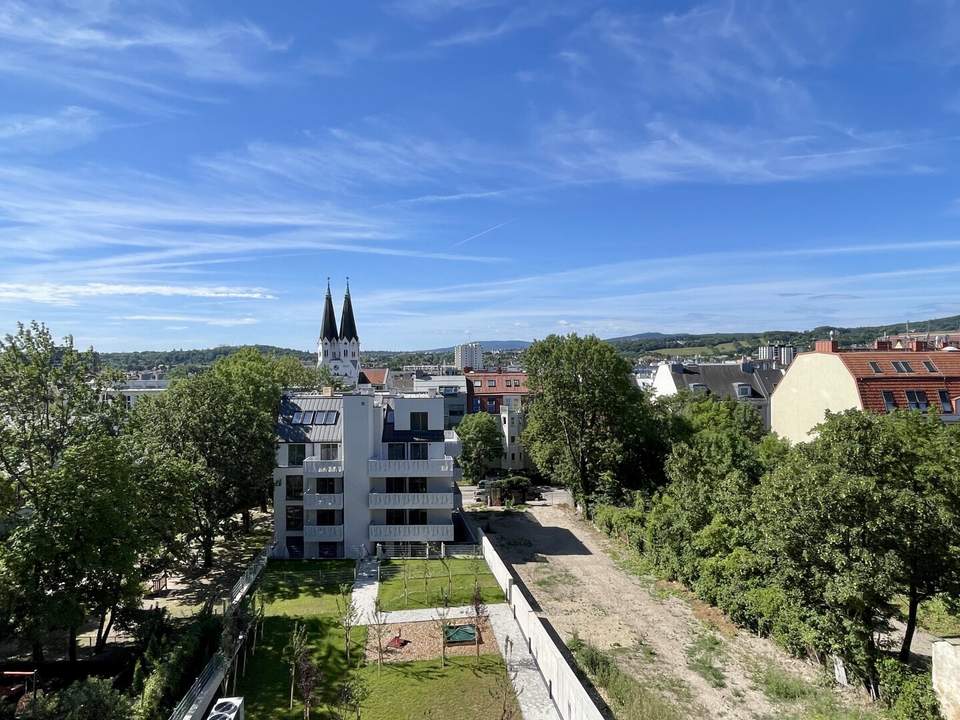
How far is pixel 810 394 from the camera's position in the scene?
37812mm

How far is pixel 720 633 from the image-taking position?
72.9ft

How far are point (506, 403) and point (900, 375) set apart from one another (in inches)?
1374

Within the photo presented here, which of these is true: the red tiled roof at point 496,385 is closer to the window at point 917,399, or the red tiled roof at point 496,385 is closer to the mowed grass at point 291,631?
the window at point 917,399

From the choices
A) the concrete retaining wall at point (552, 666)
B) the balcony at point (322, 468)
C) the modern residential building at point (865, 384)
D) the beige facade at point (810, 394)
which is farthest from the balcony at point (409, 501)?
the beige facade at point (810, 394)

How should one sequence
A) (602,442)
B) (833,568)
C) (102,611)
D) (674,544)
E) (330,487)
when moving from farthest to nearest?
1. (602,442)
2. (330,487)
3. (674,544)
4. (102,611)
5. (833,568)

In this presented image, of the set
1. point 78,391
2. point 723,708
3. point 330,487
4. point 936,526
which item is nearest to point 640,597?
point 723,708

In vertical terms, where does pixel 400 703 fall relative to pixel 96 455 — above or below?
below

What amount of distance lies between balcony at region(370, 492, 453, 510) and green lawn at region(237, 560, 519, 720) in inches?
297

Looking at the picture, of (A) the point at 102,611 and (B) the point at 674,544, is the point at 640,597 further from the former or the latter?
(A) the point at 102,611

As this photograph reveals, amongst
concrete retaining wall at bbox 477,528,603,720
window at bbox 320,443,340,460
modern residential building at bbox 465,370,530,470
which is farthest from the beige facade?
window at bbox 320,443,340,460

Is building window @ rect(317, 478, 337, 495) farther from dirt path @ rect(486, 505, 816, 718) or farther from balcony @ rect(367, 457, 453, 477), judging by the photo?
dirt path @ rect(486, 505, 816, 718)

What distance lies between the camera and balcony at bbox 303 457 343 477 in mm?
30656

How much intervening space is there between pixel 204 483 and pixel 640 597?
20.5m

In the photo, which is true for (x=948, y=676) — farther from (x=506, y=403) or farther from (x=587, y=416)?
(x=506, y=403)
